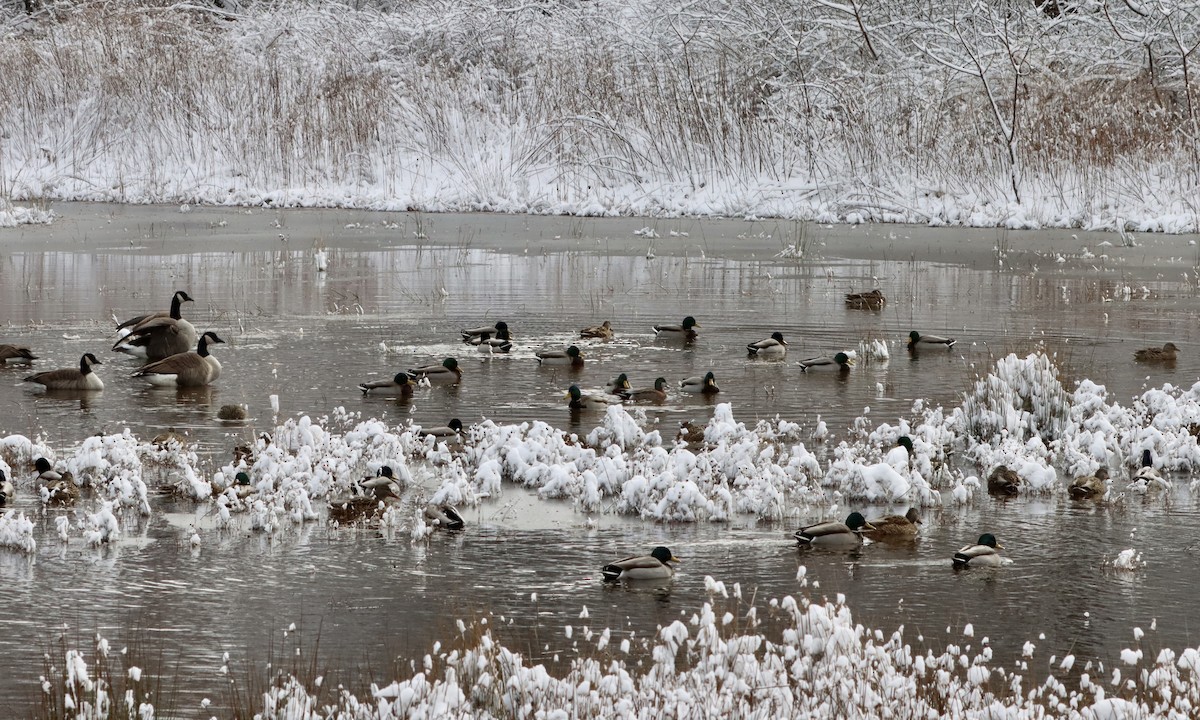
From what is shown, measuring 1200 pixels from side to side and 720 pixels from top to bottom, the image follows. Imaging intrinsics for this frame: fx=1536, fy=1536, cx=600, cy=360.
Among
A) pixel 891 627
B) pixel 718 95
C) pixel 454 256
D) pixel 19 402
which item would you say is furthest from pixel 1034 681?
pixel 718 95

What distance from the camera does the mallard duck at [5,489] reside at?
30.3ft

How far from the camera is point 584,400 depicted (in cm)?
1252

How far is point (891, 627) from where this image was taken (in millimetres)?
7117

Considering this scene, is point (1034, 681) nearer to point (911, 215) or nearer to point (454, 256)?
point (454, 256)

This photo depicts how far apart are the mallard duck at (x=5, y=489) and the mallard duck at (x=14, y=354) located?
5.30m

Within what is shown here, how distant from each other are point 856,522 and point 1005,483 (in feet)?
5.90

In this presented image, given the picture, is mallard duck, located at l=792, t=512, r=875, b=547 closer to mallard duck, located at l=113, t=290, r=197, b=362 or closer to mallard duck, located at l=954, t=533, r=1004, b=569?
mallard duck, located at l=954, t=533, r=1004, b=569

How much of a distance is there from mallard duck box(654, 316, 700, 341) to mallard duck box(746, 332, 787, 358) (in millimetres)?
1239

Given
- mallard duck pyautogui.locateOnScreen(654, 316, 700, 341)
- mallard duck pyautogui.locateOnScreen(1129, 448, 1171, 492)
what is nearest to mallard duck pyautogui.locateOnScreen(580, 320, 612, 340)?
mallard duck pyautogui.locateOnScreen(654, 316, 700, 341)

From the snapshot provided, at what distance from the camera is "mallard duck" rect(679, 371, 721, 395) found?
13.2 m

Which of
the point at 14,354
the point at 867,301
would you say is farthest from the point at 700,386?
the point at 14,354

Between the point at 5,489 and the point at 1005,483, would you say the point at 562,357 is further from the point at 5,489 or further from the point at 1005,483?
the point at 5,489

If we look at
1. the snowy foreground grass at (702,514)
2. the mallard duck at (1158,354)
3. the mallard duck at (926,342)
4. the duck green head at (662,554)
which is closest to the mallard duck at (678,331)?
the mallard duck at (926,342)

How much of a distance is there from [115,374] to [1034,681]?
33.6ft
